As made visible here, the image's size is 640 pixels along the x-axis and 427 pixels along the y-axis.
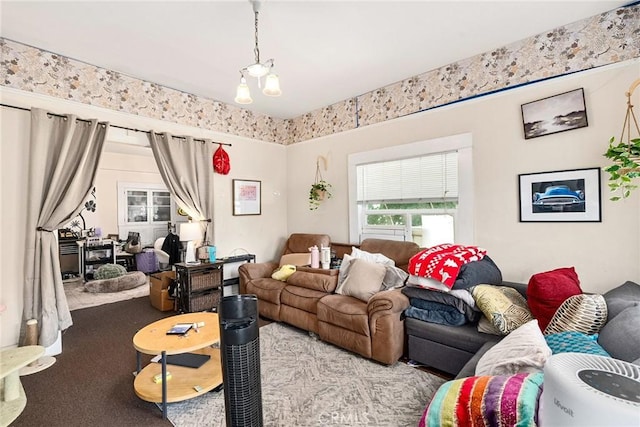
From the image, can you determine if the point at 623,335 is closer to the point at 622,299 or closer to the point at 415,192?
the point at 622,299

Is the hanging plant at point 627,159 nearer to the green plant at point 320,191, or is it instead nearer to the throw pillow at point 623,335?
the throw pillow at point 623,335

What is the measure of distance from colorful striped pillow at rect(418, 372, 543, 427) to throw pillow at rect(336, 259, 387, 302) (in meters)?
1.59

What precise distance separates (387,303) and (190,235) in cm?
261

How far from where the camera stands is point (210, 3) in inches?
87.4

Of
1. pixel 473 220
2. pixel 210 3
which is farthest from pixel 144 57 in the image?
pixel 473 220

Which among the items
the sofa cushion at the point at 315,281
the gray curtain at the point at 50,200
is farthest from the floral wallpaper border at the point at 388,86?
the sofa cushion at the point at 315,281

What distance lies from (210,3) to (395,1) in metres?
1.37

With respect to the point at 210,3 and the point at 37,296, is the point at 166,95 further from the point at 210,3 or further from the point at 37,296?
the point at 37,296

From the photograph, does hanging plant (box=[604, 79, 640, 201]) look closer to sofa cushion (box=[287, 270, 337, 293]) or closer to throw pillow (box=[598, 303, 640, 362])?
throw pillow (box=[598, 303, 640, 362])

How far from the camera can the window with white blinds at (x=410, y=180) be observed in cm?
328

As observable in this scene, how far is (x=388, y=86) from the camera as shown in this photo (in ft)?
12.2

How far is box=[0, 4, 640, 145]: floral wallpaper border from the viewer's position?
2426 mm

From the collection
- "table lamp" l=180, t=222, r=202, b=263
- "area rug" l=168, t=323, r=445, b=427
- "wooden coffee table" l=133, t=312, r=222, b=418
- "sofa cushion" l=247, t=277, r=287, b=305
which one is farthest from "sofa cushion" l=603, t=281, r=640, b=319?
"table lamp" l=180, t=222, r=202, b=263

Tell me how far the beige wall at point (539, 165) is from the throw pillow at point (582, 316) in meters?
0.98
